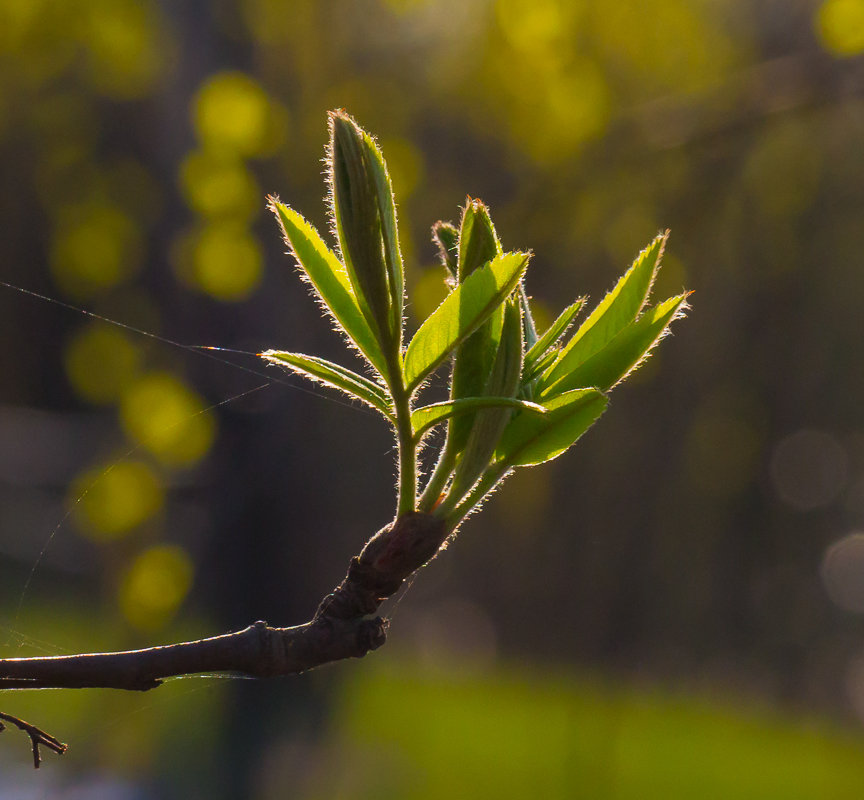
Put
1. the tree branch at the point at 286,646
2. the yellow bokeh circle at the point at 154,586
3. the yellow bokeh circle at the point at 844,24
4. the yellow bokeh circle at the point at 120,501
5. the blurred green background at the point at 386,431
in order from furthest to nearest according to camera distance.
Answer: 1. the blurred green background at the point at 386,431
2. the yellow bokeh circle at the point at 120,501
3. the yellow bokeh circle at the point at 154,586
4. the yellow bokeh circle at the point at 844,24
5. the tree branch at the point at 286,646

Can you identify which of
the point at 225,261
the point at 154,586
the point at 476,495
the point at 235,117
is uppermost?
the point at 235,117

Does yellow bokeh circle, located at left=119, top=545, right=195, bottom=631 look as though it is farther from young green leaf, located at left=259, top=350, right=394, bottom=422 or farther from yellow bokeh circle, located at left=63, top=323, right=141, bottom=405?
young green leaf, located at left=259, top=350, right=394, bottom=422

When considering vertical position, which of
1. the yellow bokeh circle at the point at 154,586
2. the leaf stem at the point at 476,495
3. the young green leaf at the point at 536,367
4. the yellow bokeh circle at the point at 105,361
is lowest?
the yellow bokeh circle at the point at 154,586

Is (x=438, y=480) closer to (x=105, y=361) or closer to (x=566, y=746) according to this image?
(x=105, y=361)

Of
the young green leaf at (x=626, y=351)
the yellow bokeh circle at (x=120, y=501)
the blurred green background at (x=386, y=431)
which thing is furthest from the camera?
the blurred green background at (x=386, y=431)

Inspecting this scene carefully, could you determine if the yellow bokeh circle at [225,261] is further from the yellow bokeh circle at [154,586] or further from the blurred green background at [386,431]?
the yellow bokeh circle at [154,586]

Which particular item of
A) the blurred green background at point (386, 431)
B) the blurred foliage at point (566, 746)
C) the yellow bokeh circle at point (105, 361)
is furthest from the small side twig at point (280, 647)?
the blurred foliage at point (566, 746)

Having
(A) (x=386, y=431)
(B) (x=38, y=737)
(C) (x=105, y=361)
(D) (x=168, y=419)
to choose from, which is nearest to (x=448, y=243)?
(B) (x=38, y=737)

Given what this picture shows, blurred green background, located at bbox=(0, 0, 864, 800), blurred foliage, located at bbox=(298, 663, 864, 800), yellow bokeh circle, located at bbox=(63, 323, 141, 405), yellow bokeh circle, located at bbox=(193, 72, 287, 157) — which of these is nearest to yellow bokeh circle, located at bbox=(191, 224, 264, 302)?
blurred green background, located at bbox=(0, 0, 864, 800)
